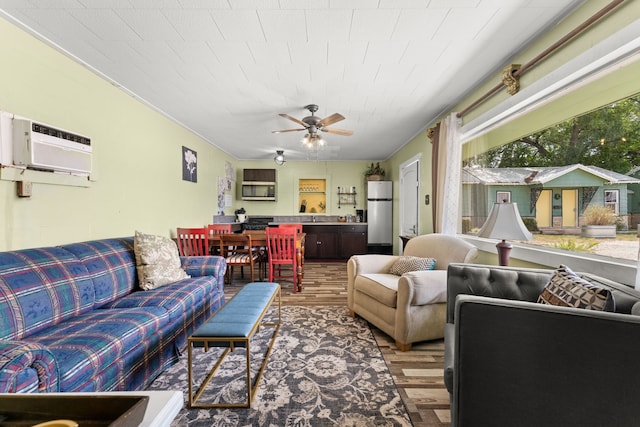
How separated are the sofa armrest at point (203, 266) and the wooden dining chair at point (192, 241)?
2.42 ft

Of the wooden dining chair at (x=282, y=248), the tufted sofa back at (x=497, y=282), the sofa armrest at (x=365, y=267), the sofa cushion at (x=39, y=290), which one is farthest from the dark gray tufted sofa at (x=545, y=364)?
the wooden dining chair at (x=282, y=248)

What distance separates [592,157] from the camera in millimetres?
1800

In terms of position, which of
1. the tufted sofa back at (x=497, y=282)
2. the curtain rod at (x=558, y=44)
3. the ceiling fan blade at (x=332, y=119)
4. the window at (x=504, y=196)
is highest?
the curtain rod at (x=558, y=44)

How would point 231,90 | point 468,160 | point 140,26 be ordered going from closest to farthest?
point 140,26 < point 231,90 < point 468,160

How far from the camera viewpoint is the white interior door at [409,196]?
4.74 meters

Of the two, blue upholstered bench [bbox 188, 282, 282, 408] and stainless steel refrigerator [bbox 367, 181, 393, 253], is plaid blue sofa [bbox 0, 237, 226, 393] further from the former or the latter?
stainless steel refrigerator [bbox 367, 181, 393, 253]

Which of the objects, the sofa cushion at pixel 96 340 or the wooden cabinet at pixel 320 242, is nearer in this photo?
the sofa cushion at pixel 96 340

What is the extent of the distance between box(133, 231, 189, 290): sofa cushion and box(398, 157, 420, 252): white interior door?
3.70 metres

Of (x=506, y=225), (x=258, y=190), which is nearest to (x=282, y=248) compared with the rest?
(x=506, y=225)

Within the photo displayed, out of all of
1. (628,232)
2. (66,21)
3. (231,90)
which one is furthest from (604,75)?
(66,21)

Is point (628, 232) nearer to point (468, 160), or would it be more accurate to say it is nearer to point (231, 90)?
point (468, 160)

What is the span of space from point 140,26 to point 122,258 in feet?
6.04

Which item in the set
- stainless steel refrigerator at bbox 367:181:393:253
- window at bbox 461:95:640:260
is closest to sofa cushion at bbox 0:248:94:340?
window at bbox 461:95:640:260

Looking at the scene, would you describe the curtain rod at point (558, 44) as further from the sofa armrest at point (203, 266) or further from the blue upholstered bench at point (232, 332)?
the sofa armrest at point (203, 266)
